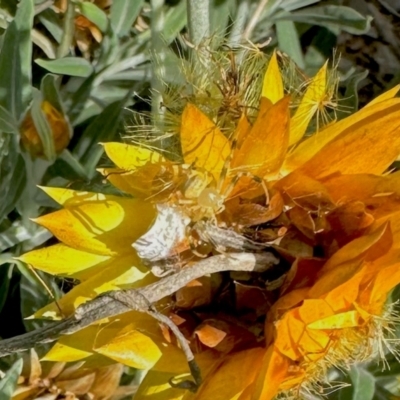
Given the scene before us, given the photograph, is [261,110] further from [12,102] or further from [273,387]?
[12,102]

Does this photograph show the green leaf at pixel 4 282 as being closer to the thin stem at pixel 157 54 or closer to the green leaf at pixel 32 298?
the green leaf at pixel 32 298

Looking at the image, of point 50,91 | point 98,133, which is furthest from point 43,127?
point 98,133

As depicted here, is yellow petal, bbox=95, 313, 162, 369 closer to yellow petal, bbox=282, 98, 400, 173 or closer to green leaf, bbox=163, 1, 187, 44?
yellow petal, bbox=282, 98, 400, 173

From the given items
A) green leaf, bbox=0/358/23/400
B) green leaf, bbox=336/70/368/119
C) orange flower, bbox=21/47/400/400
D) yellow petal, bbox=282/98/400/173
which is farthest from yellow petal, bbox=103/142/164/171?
green leaf, bbox=336/70/368/119

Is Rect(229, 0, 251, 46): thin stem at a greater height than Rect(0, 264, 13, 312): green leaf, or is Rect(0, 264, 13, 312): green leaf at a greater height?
Rect(229, 0, 251, 46): thin stem

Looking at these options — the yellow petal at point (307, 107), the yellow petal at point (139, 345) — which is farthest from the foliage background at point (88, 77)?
the yellow petal at point (139, 345)

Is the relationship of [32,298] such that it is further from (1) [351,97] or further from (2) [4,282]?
(1) [351,97]
